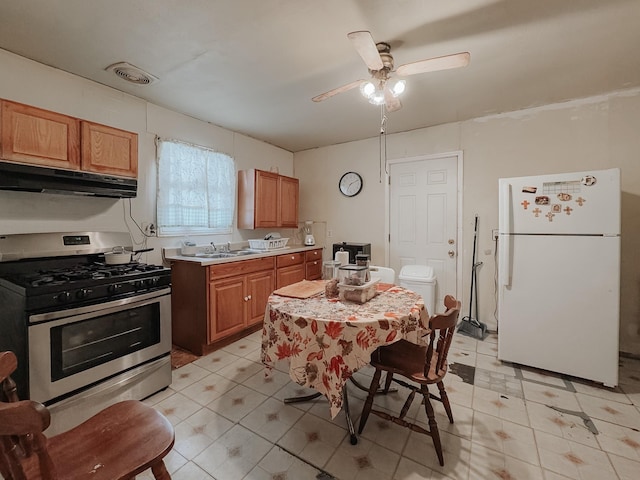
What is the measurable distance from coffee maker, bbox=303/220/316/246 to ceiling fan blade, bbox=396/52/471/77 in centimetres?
288

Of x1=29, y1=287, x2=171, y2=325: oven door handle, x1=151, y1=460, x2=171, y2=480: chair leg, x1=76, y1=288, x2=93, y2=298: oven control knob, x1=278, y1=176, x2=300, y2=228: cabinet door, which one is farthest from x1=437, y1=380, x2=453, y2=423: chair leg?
x1=278, y1=176, x2=300, y2=228: cabinet door

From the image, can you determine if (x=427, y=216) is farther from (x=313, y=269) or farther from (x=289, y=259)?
(x=289, y=259)

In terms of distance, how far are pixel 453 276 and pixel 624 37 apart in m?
2.47

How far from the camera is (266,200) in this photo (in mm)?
3916

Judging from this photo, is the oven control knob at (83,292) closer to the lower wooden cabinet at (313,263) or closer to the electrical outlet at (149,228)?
the electrical outlet at (149,228)

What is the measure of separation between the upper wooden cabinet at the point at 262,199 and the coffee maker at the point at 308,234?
390 millimetres

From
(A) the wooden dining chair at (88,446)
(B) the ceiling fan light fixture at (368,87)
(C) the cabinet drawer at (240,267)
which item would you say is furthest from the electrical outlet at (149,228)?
(B) the ceiling fan light fixture at (368,87)

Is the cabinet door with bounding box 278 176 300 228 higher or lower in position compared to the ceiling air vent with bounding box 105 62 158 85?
lower

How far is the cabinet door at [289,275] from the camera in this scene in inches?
141

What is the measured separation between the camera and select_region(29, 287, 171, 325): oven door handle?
1598 mm

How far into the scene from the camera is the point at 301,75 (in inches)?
93.3

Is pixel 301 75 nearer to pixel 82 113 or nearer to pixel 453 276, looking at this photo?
pixel 82 113

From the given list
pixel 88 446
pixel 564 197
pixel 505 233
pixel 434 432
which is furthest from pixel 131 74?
pixel 564 197

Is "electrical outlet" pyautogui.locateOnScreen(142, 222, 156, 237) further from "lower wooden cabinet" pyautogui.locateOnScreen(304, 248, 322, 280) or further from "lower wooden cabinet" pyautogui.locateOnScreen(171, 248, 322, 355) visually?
"lower wooden cabinet" pyautogui.locateOnScreen(304, 248, 322, 280)
